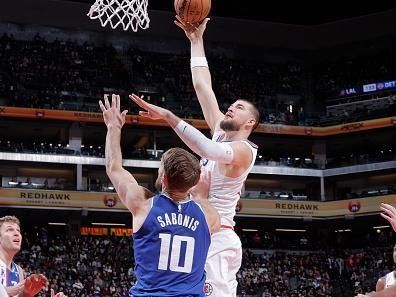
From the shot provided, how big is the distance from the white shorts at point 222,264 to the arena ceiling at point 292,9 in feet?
101

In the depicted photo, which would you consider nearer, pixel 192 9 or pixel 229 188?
pixel 229 188

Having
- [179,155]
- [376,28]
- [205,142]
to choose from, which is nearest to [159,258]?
[179,155]

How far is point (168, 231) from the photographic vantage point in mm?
4012

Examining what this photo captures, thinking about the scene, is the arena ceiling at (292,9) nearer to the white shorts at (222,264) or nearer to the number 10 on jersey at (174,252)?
the white shorts at (222,264)

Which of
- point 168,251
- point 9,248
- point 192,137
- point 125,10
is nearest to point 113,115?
point 192,137

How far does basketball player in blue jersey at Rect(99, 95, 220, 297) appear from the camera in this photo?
4000 millimetres

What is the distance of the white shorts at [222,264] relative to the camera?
17.8ft

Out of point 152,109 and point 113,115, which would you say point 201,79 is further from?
point 113,115

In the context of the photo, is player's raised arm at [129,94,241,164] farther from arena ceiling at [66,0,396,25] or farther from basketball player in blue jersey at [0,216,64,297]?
arena ceiling at [66,0,396,25]

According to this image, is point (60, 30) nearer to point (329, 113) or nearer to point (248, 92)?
point (248, 92)

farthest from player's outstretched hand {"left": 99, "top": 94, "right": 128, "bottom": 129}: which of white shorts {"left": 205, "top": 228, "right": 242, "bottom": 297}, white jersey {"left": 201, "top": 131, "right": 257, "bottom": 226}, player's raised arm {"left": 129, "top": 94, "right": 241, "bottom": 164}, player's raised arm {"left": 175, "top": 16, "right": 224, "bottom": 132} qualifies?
player's raised arm {"left": 175, "top": 16, "right": 224, "bottom": 132}

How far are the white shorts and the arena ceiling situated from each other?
30.8 m

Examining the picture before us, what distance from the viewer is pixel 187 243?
4059mm

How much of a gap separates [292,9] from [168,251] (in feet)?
112
